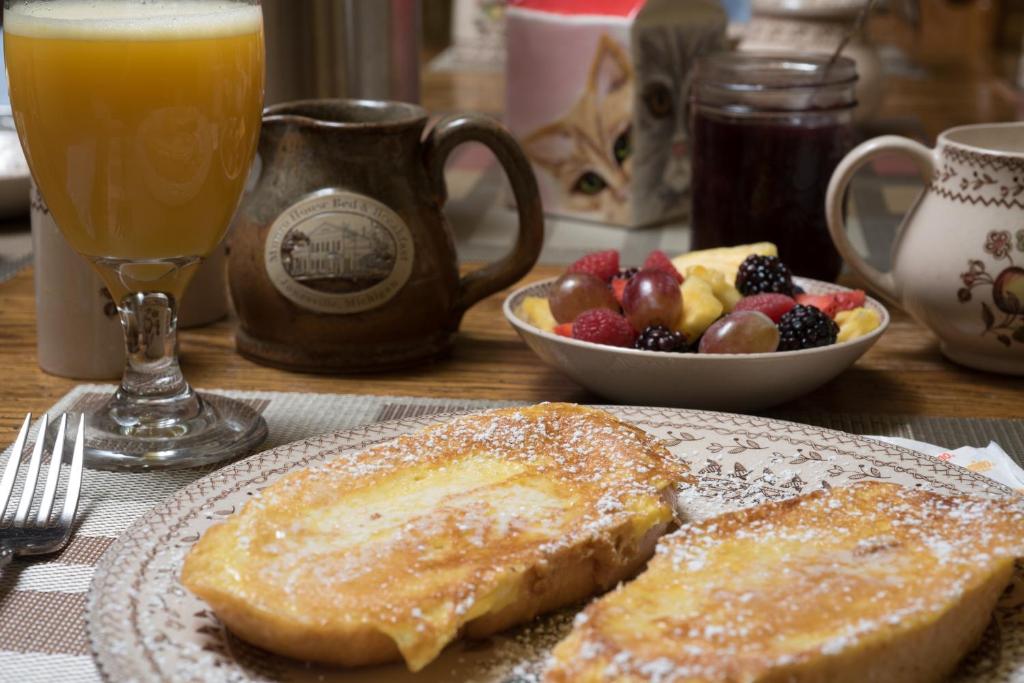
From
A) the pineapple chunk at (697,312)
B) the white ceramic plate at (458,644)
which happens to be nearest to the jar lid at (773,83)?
the pineapple chunk at (697,312)

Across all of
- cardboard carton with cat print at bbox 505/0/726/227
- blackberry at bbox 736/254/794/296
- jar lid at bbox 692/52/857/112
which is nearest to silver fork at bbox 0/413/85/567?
blackberry at bbox 736/254/794/296

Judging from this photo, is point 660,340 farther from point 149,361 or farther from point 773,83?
point 773,83

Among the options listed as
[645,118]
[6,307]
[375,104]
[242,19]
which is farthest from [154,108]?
[645,118]

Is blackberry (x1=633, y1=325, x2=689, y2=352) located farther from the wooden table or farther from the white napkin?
the white napkin

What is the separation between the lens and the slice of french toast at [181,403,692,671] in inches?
26.2

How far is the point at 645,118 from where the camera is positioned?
192cm

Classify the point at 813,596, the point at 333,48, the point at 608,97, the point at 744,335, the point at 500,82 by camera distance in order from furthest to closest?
the point at 500,82 → the point at 608,97 → the point at 333,48 → the point at 744,335 → the point at 813,596

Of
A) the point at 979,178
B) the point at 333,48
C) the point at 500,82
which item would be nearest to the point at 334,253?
the point at 333,48

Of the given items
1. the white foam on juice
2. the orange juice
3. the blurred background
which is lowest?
the blurred background

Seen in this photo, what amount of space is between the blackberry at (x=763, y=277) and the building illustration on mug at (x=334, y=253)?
1.19 ft

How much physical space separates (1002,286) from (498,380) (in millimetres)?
510

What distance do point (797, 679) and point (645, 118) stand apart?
1.41 meters

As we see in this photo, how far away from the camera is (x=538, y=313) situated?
1294mm

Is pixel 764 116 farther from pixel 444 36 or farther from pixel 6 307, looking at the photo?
pixel 444 36
